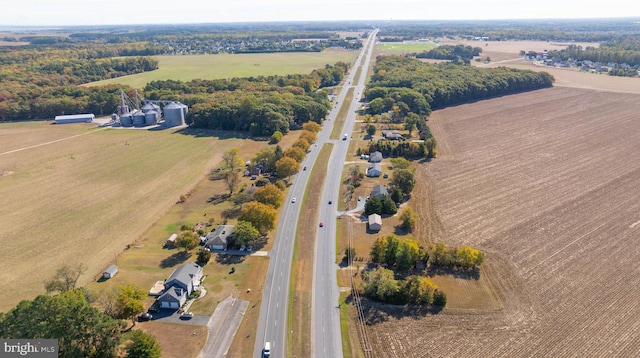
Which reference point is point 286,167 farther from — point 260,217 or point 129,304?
point 129,304

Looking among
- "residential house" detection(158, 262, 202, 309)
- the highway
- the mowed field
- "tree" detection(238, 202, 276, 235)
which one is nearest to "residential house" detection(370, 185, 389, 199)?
the highway

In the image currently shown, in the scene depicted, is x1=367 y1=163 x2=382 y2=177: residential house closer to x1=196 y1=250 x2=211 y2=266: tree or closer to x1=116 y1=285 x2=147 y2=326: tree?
x1=196 y1=250 x2=211 y2=266: tree

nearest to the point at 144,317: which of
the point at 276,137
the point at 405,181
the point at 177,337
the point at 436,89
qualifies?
the point at 177,337

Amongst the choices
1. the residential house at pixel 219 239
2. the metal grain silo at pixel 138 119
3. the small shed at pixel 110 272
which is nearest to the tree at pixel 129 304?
the small shed at pixel 110 272

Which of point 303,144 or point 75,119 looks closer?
point 303,144

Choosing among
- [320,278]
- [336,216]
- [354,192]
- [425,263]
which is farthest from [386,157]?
[320,278]
